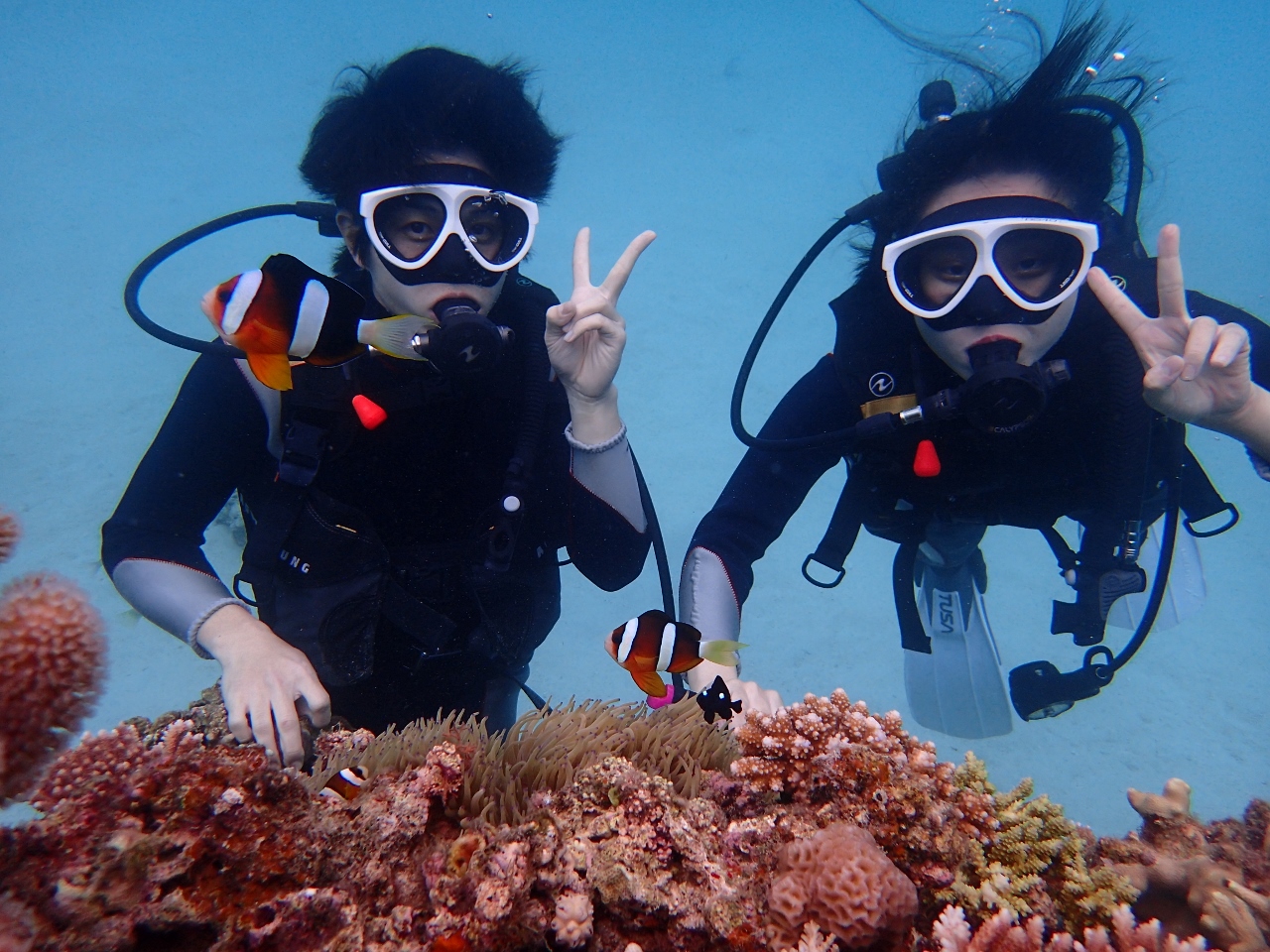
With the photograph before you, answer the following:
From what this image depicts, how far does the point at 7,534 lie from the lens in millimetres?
1350

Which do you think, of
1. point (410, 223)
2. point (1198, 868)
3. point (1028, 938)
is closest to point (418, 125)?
point (410, 223)

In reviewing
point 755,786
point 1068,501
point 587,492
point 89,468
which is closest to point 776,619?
point 1068,501

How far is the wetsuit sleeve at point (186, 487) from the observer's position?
2703 mm

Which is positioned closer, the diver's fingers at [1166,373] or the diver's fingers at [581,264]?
the diver's fingers at [1166,373]

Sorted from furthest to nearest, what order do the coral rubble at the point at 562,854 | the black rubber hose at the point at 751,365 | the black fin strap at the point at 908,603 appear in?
the black fin strap at the point at 908,603 < the black rubber hose at the point at 751,365 < the coral rubble at the point at 562,854

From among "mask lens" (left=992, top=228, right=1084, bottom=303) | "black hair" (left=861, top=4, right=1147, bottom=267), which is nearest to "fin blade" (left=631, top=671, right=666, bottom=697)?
"mask lens" (left=992, top=228, right=1084, bottom=303)

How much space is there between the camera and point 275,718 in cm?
213

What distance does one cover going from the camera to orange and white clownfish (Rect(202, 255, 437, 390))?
181 cm

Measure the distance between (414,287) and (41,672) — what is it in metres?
1.97

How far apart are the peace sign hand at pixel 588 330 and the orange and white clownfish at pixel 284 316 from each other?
Answer: 2.81 ft

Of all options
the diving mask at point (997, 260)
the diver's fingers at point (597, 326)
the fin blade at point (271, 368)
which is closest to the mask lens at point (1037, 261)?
the diving mask at point (997, 260)

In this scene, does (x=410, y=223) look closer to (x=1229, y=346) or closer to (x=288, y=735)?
(x=288, y=735)

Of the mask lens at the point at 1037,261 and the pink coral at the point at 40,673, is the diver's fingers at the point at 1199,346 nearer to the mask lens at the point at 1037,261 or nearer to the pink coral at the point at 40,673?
the mask lens at the point at 1037,261

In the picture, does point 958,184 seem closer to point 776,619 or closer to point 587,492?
point 587,492
